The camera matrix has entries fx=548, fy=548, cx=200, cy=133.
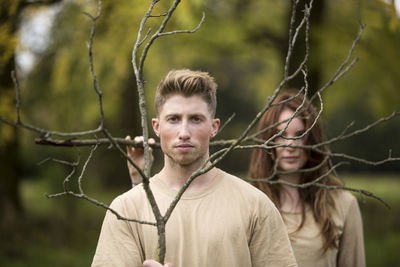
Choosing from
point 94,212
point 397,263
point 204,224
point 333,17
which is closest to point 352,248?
point 204,224

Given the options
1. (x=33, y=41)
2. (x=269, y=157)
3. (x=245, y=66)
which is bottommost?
(x=269, y=157)

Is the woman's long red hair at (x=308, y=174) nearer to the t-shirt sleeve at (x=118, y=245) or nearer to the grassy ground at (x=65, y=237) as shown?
the t-shirt sleeve at (x=118, y=245)

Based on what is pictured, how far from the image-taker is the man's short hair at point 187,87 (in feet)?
8.07

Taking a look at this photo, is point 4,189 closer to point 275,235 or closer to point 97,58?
point 97,58

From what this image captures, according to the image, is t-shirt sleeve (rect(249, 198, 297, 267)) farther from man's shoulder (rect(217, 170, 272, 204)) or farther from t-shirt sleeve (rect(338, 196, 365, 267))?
t-shirt sleeve (rect(338, 196, 365, 267))

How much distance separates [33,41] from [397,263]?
7.71 meters

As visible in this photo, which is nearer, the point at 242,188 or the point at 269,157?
the point at 242,188

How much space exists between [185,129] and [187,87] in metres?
0.21

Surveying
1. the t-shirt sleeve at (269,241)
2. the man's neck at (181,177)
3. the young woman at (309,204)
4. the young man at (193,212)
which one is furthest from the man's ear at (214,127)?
the young woman at (309,204)

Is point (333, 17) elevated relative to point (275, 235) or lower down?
elevated

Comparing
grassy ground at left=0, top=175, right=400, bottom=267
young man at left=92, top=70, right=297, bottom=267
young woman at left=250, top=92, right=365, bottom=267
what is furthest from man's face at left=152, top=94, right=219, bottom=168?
grassy ground at left=0, top=175, right=400, bottom=267

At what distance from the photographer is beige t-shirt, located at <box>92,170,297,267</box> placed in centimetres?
234

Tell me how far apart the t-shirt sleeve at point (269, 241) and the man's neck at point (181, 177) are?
286 mm

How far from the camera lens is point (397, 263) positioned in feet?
31.2
